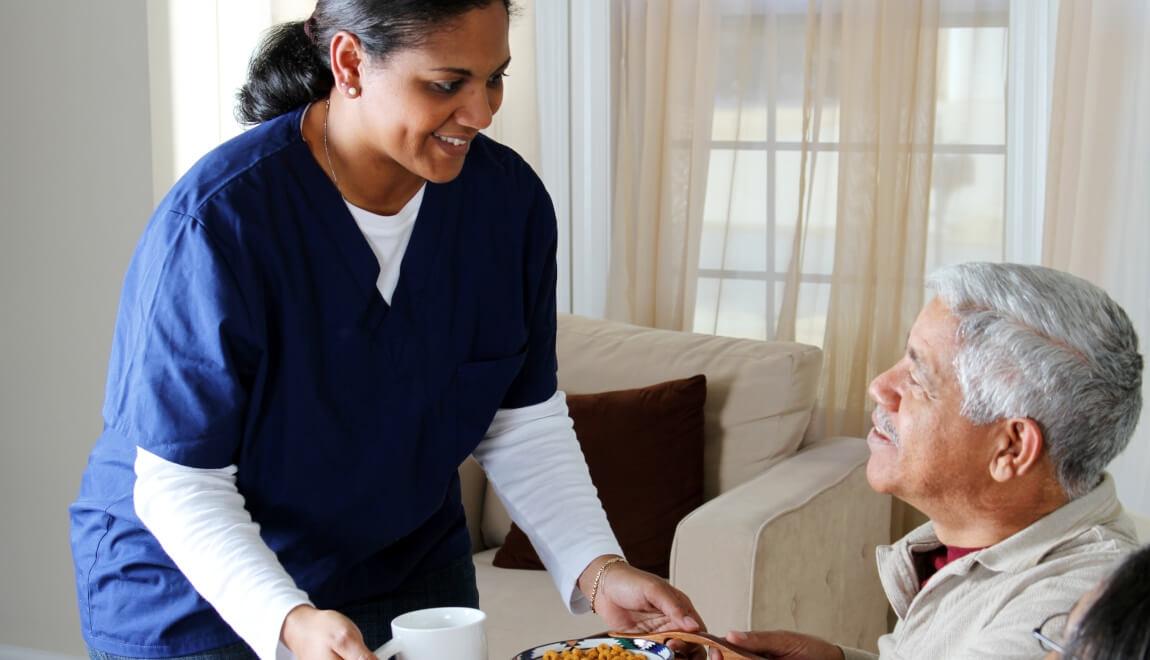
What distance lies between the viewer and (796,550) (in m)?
2.33

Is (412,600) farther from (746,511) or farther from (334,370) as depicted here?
(746,511)

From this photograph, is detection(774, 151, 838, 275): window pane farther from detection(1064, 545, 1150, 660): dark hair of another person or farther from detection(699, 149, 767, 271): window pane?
detection(1064, 545, 1150, 660): dark hair of another person

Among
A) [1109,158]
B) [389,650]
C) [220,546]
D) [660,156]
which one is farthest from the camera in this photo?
[660,156]

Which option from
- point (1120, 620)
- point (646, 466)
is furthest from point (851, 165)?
point (1120, 620)

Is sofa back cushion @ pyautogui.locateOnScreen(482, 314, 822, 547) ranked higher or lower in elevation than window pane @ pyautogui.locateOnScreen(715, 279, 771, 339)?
lower

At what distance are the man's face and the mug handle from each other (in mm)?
627

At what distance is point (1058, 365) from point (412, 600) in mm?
780

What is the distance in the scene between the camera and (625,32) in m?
3.18

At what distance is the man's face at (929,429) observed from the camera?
137 cm

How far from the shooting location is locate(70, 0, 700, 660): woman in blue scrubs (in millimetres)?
1234

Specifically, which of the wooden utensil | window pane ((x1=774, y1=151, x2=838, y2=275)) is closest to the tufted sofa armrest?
window pane ((x1=774, y1=151, x2=838, y2=275))

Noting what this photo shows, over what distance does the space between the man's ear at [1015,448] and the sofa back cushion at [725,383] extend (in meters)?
1.39

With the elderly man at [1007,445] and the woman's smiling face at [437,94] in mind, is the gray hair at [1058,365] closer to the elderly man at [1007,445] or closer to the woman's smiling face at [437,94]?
the elderly man at [1007,445]

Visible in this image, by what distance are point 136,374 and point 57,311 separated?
7.42ft
